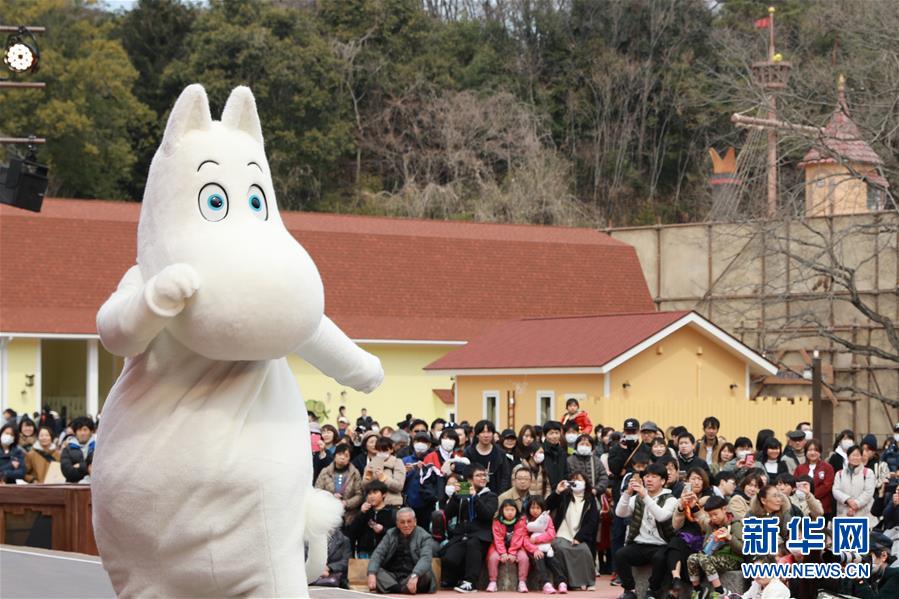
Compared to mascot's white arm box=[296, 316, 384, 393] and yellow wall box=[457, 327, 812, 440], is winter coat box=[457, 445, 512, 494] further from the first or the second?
mascot's white arm box=[296, 316, 384, 393]

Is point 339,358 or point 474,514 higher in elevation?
point 339,358

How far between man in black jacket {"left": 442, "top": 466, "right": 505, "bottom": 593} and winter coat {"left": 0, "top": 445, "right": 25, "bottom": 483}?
5404mm

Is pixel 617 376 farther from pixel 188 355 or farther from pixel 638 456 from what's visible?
pixel 188 355

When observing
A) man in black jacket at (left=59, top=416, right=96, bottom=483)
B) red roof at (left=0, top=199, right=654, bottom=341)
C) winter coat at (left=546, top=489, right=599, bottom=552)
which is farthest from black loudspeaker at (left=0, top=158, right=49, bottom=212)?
red roof at (left=0, top=199, right=654, bottom=341)

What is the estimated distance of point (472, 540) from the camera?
52.4 feet

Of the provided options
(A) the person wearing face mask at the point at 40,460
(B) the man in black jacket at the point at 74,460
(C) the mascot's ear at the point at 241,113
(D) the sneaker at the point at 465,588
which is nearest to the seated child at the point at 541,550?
(D) the sneaker at the point at 465,588

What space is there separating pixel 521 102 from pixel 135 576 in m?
50.5

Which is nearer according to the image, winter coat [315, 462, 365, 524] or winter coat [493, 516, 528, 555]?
winter coat [493, 516, 528, 555]

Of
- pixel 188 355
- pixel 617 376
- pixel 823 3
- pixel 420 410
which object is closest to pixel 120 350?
pixel 188 355

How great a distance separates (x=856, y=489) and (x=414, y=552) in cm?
442

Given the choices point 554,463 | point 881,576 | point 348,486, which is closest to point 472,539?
point 348,486

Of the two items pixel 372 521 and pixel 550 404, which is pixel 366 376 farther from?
pixel 550 404

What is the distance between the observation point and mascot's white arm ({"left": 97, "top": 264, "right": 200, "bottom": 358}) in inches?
259

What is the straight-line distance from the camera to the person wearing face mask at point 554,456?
17.2m
